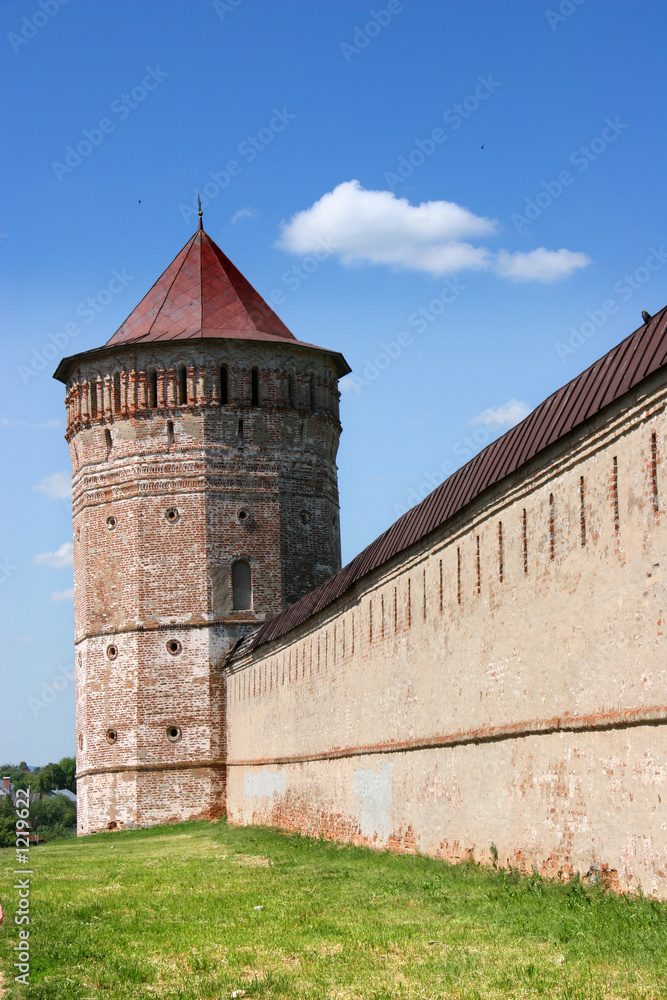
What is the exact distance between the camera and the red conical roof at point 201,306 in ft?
83.4

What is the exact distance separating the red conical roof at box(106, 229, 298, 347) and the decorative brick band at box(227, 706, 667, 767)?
12.0 metres

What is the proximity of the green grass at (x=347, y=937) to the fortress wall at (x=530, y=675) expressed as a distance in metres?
0.48

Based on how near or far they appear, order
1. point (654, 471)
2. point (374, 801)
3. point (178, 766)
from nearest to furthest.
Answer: point (654, 471), point (374, 801), point (178, 766)

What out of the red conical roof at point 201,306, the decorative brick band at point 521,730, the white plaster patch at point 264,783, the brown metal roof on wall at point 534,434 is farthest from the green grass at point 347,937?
the red conical roof at point 201,306

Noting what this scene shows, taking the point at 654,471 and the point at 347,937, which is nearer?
the point at 347,937

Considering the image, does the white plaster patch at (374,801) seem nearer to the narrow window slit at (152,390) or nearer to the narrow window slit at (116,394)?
the narrow window slit at (152,390)

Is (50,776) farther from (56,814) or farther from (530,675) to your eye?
(530,675)

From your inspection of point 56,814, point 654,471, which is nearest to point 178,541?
point 654,471

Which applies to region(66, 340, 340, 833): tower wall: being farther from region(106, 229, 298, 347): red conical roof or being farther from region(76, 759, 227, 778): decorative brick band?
region(106, 229, 298, 347): red conical roof

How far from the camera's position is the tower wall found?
2391 cm

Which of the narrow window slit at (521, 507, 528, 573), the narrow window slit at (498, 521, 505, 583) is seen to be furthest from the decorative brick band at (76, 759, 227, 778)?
the narrow window slit at (521, 507, 528, 573)

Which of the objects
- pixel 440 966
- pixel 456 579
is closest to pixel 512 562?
pixel 456 579

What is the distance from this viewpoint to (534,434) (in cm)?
929

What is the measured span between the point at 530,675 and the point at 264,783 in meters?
11.8
